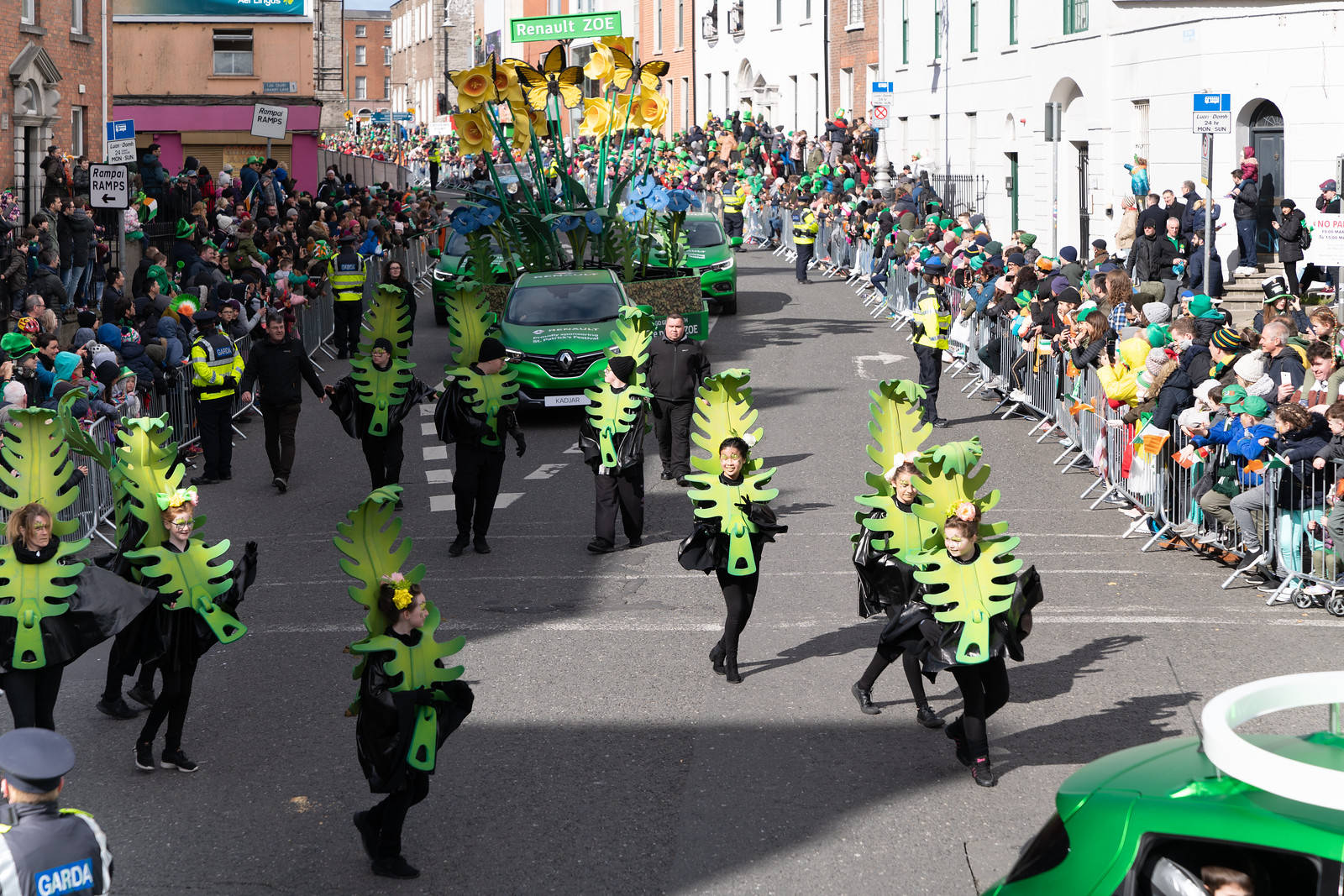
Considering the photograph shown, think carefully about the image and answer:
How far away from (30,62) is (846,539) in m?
19.1

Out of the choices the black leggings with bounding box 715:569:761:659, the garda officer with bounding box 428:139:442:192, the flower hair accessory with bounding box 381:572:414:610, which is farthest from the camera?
the garda officer with bounding box 428:139:442:192

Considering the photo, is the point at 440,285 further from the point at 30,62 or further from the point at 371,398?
the point at 371,398

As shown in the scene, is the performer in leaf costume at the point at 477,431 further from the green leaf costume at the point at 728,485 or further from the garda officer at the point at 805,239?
the garda officer at the point at 805,239

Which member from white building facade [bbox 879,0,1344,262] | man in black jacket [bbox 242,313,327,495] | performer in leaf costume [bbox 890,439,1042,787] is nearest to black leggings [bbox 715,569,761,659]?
performer in leaf costume [bbox 890,439,1042,787]

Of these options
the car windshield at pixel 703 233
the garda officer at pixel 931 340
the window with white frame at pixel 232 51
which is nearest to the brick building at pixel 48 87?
the car windshield at pixel 703 233

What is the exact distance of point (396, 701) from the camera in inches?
293

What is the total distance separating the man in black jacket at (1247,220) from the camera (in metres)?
24.1

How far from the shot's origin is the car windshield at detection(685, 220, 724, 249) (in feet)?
97.1

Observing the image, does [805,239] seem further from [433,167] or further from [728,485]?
[433,167]

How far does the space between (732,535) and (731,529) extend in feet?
0.13

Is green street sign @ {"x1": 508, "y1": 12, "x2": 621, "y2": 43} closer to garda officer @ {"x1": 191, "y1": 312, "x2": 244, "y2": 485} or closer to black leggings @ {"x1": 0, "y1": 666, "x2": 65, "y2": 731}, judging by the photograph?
garda officer @ {"x1": 191, "y1": 312, "x2": 244, "y2": 485}

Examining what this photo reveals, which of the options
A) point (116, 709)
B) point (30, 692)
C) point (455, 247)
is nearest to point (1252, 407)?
point (116, 709)

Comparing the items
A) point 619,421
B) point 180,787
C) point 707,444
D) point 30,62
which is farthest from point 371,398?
point 30,62

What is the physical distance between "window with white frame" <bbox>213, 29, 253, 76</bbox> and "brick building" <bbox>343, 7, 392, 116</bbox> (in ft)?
245
